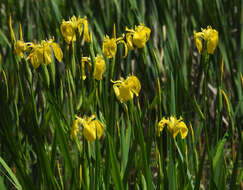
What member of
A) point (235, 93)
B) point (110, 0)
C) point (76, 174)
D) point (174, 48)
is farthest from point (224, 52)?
point (76, 174)

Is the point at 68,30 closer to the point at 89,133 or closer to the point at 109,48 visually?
→ the point at 109,48

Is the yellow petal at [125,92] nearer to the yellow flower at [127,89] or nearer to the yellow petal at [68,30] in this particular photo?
the yellow flower at [127,89]

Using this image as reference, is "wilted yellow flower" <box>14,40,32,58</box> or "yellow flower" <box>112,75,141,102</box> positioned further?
"wilted yellow flower" <box>14,40,32,58</box>

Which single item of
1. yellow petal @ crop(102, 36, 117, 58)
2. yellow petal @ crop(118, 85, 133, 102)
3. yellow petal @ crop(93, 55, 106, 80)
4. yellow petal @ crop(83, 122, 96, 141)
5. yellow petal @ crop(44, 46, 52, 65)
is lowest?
yellow petal @ crop(83, 122, 96, 141)

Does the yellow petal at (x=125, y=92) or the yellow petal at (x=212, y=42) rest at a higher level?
the yellow petal at (x=212, y=42)

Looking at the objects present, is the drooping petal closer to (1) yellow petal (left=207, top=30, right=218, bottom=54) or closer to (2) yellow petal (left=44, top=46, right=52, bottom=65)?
(2) yellow petal (left=44, top=46, right=52, bottom=65)

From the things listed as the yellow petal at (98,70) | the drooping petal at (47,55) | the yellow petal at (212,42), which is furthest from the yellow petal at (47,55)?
the yellow petal at (212,42)

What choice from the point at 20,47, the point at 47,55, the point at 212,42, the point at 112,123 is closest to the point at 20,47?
the point at 20,47

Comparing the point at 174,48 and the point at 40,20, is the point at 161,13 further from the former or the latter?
the point at 40,20

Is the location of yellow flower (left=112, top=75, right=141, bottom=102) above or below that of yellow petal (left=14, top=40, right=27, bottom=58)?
below

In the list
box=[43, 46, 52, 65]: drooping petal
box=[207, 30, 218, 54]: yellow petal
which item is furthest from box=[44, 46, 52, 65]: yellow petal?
box=[207, 30, 218, 54]: yellow petal

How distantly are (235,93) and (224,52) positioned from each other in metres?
0.23

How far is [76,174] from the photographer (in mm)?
915

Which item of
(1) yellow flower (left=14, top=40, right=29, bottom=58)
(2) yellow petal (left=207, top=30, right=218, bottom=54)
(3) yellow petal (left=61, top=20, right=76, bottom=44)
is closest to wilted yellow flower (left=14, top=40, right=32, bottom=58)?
(1) yellow flower (left=14, top=40, right=29, bottom=58)
